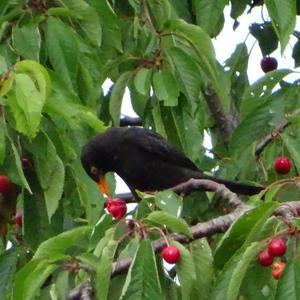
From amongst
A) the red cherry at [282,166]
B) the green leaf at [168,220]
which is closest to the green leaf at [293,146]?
the red cherry at [282,166]

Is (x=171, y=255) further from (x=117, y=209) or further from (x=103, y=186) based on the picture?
(x=103, y=186)

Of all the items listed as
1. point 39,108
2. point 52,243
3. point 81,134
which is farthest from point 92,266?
point 81,134

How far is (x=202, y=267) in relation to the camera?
338 cm

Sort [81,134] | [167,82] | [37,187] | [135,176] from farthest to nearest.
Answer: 1. [135,176]
2. [167,82]
3. [81,134]
4. [37,187]

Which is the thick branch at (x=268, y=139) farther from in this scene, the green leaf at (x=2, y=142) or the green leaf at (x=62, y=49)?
the green leaf at (x=2, y=142)

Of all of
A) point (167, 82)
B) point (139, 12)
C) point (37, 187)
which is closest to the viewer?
point (37, 187)

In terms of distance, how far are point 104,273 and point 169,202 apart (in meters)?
0.49

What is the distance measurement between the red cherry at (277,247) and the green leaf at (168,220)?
0.83 feet

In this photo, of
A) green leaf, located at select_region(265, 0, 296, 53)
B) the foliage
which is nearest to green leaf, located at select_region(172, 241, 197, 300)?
the foliage

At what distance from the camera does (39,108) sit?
339 centimetres

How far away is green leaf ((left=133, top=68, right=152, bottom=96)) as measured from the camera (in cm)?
465

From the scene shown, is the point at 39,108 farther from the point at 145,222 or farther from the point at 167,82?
the point at 167,82

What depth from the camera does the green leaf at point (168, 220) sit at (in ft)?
10.8

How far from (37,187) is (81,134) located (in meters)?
0.37
